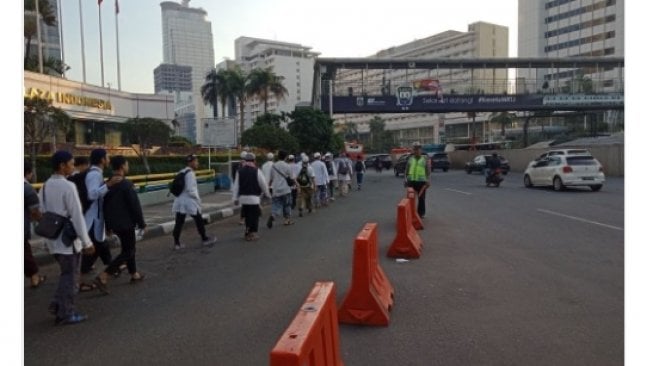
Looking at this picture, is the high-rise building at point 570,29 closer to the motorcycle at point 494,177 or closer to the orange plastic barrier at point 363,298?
the motorcycle at point 494,177

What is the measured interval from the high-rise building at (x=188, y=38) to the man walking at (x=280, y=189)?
5846 inches

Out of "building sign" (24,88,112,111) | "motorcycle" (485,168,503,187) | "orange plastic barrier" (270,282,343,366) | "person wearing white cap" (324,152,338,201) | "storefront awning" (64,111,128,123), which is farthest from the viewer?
"storefront awning" (64,111,128,123)

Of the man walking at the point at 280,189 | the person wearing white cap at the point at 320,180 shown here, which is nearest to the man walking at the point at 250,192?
the man walking at the point at 280,189

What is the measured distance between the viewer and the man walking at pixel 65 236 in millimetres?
5184

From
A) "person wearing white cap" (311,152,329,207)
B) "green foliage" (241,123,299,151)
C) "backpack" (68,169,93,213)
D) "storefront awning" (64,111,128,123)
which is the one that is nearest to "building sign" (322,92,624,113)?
"green foliage" (241,123,299,151)

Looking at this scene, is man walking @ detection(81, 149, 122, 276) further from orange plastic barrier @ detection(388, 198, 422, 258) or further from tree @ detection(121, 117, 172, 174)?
tree @ detection(121, 117, 172, 174)

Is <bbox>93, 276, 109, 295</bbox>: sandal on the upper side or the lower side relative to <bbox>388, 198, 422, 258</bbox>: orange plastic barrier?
lower

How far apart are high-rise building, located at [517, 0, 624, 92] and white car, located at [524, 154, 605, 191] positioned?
7022 centimetres

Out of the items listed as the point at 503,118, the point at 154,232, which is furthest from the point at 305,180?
the point at 503,118

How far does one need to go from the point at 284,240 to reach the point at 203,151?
103 feet

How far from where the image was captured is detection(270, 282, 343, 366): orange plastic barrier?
2.38 m

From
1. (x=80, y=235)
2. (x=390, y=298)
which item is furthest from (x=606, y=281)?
(x=80, y=235)

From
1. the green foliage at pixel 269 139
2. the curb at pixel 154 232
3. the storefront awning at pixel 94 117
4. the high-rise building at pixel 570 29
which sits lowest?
the curb at pixel 154 232

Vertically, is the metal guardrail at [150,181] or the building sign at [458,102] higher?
the building sign at [458,102]
